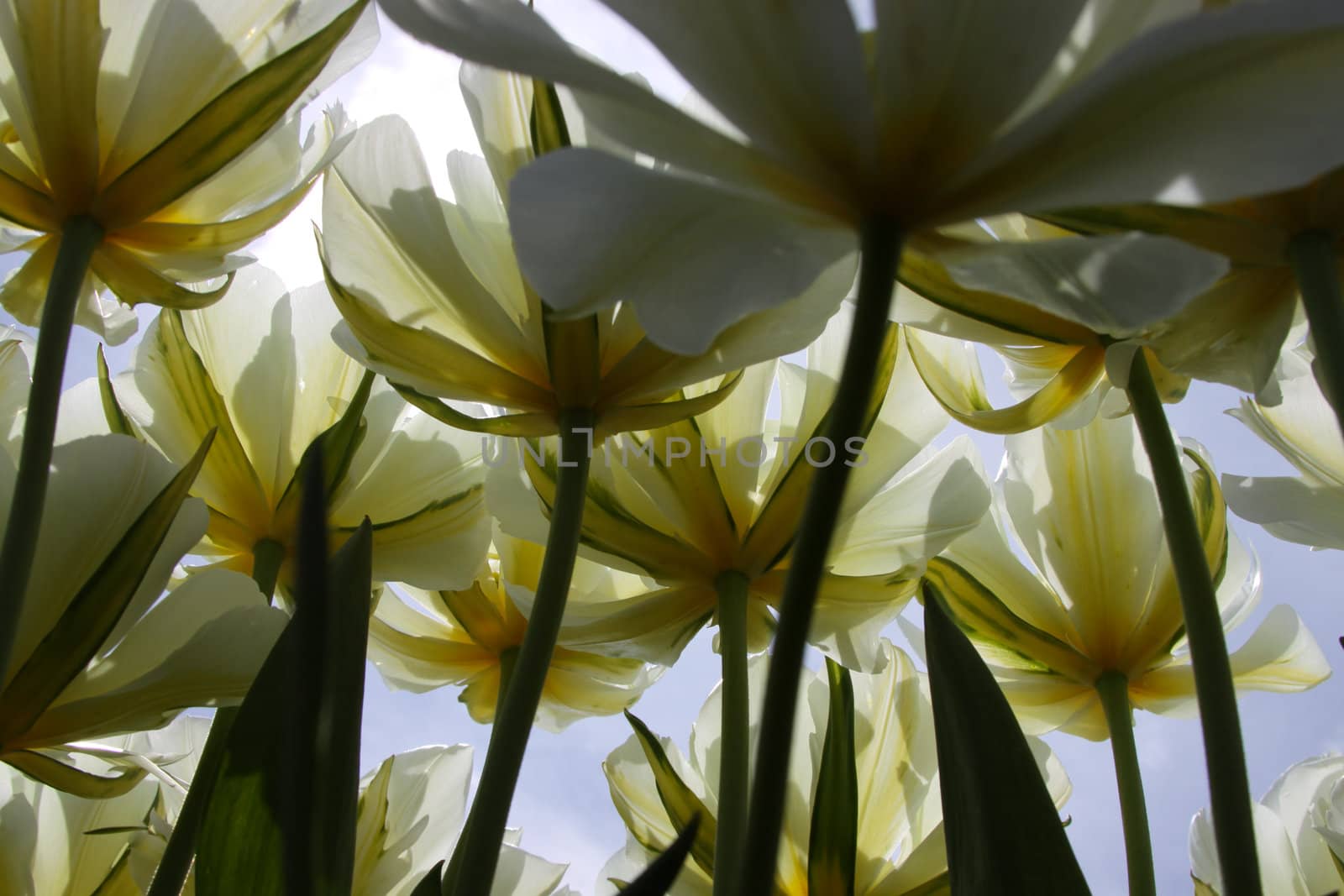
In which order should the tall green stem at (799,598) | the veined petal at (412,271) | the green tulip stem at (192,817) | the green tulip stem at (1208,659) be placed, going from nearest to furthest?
the tall green stem at (799,598), the green tulip stem at (1208,659), the green tulip stem at (192,817), the veined petal at (412,271)

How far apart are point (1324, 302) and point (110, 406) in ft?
2.22

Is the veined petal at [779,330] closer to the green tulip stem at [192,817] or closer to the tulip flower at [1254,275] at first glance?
the tulip flower at [1254,275]

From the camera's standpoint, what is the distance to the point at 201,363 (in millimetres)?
809

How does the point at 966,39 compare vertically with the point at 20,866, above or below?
above

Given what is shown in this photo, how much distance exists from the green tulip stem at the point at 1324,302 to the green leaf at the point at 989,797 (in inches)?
6.5

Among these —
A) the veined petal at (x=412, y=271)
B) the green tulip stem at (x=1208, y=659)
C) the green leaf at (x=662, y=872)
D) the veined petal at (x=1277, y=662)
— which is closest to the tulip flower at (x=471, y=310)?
the veined petal at (x=412, y=271)

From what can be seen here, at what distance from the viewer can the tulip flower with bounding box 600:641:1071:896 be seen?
81 cm

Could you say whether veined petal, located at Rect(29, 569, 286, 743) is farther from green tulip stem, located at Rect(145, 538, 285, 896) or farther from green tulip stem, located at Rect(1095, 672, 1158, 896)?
green tulip stem, located at Rect(1095, 672, 1158, 896)

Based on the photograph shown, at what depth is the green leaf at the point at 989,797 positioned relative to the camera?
0.45 m

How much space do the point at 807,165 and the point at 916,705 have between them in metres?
0.58

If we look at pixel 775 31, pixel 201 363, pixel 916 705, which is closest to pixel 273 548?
pixel 201 363

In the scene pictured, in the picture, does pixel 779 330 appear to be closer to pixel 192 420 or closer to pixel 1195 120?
pixel 1195 120

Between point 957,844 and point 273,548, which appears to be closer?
point 957,844

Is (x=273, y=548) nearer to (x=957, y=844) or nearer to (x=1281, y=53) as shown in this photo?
(x=957, y=844)
